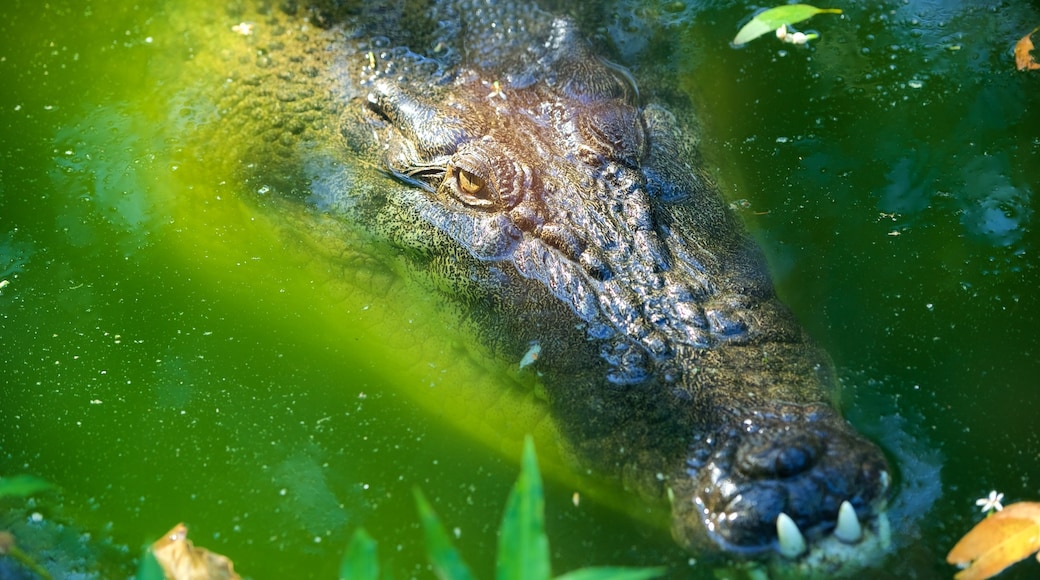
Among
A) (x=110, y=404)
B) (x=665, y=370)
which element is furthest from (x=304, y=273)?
(x=665, y=370)

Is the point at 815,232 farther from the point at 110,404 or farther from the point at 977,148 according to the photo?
the point at 110,404

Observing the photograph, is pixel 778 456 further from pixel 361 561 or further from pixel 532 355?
pixel 361 561

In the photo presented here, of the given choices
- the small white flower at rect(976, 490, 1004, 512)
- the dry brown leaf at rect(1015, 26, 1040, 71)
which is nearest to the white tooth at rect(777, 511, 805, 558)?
the small white flower at rect(976, 490, 1004, 512)

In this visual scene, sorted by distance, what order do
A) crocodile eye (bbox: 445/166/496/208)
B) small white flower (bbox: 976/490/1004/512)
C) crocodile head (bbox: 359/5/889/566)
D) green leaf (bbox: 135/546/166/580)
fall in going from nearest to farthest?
1. green leaf (bbox: 135/546/166/580)
2. crocodile head (bbox: 359/5/889/566)
3. small white flower (bbox: 976/490/1004/512)
4. crocodile eye (bbox: 445/166/496/208)

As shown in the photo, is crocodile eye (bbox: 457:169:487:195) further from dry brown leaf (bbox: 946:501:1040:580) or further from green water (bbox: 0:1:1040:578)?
dry brown leaf (bbox: 946:501:1040:580)

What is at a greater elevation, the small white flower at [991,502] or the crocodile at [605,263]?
the crocodile at [605,263]

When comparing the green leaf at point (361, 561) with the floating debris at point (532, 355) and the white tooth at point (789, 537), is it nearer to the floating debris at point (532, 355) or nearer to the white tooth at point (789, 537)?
the white tooth at point (789, 537)

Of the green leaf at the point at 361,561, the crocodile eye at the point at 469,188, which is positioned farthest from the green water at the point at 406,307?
the green leaf at the point at 361,561
